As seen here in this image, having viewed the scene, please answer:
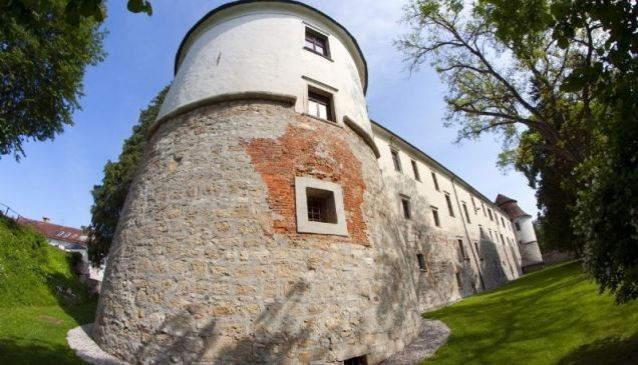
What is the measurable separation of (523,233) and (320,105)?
44592mm

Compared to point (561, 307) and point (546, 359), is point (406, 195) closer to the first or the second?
point (561, 307)

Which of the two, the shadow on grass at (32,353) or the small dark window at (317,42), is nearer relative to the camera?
the shadow on grass at (32,353)

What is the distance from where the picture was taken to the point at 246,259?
7.72m

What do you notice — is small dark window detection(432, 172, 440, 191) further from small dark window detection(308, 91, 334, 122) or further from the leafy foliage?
the leafy foliage

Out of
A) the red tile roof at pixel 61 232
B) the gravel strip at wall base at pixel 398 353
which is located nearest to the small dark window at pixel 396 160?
the gravel strip at wall base at pixel 398 353

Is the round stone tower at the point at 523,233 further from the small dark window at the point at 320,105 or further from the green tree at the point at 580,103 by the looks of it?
the small dark window at the point at 320,105

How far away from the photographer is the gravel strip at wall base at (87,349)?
719 centimetres

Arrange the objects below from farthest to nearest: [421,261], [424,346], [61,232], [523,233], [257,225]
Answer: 1. [61,232]
2. [523,233]
3. [421,261]
4. [424,346]
5. [257,225]

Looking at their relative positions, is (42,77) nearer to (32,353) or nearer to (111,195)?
(111,195)

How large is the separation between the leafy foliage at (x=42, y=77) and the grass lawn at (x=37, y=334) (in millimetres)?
8657

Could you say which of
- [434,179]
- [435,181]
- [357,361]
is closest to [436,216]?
[435,181]

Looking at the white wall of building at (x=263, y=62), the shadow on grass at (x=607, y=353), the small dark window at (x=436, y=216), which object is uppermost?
the white wall of building at (x=263, y=62)

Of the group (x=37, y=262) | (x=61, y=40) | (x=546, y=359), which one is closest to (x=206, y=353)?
(x=546, y=359)

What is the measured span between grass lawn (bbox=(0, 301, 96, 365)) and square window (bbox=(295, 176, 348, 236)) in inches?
211
